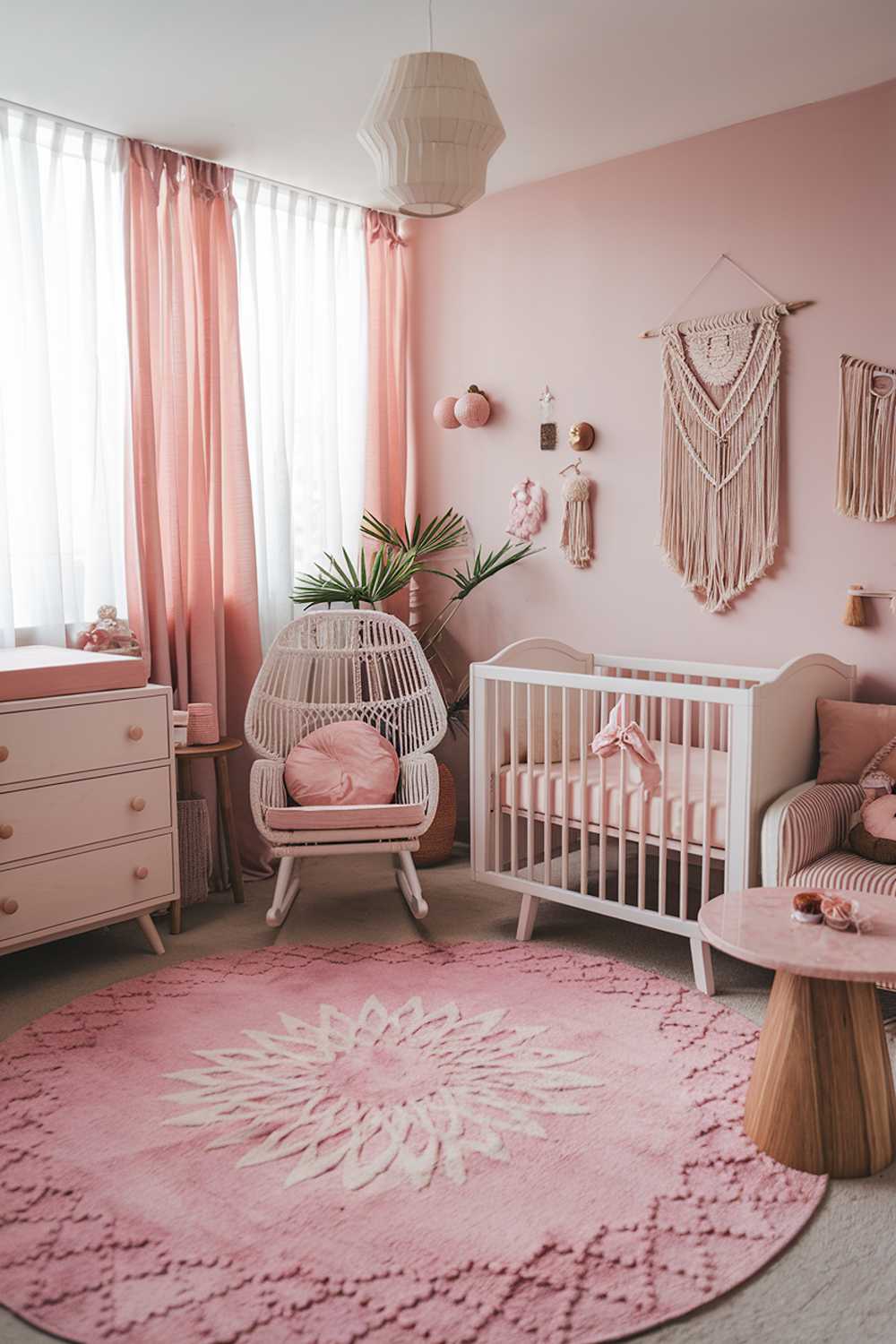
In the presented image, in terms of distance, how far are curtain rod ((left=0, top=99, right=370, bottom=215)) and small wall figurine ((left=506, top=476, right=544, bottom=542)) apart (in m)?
1.29

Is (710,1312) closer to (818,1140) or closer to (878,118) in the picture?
(818,1140)

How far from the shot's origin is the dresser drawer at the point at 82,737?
2.81 m

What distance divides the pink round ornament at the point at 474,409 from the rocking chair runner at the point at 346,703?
37.4 inches

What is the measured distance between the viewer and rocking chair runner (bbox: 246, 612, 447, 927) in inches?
133

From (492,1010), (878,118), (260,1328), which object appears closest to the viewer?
(260,1328)

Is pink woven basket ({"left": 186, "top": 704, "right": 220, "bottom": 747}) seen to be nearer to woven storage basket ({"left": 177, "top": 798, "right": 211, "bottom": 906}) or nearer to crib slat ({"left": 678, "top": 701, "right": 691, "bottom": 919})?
woven storage basket ({"left": 177, "top": 798, "right": 211, "bottom": 906})

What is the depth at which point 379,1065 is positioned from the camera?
2.39m

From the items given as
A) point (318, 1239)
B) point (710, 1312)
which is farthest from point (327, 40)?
point (710, 1312)

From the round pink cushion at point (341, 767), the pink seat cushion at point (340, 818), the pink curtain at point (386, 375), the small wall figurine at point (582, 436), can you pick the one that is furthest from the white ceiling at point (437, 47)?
the pink seat cushion at point (340, 818)

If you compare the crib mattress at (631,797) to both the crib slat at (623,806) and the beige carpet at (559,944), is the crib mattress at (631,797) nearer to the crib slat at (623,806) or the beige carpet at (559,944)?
the crib slat at (623,806)

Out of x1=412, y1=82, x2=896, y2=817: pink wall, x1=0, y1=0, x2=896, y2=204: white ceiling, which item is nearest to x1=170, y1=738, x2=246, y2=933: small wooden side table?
x1=412, y1=82, x2=896, y2=817: pink wall

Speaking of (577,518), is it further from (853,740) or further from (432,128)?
(432,128)

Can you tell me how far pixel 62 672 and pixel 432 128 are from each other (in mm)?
1664

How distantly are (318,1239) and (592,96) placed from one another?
300 cm
